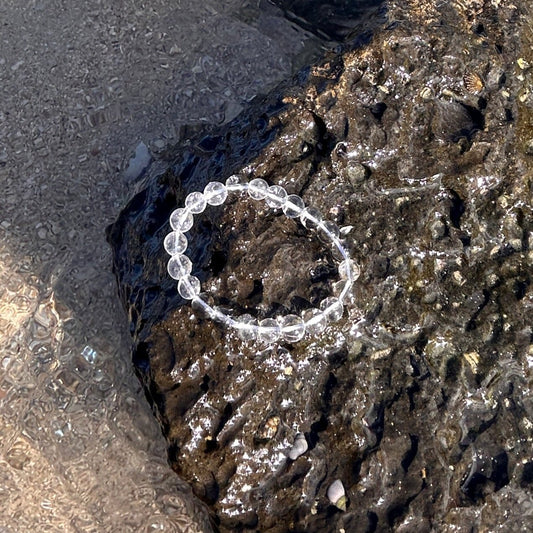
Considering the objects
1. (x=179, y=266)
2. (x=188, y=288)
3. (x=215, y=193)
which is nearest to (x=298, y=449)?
(x=188, y=288)

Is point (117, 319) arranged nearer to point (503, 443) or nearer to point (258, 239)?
point (258, 239)

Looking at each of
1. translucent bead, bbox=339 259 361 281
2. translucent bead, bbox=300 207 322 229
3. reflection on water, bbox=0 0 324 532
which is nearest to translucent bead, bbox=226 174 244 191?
translucent bead, bbox=300 207 322 229

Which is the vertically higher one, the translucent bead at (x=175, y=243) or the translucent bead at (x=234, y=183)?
the translucent bead at (x=234, y=183)

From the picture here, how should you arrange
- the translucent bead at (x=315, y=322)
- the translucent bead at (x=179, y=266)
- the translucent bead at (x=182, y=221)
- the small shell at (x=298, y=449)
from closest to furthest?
the small shell at (x=298, y=449) < the translucent bead at (x=315, y=322) < the translucent bead at (x=179, y=266) < the translucent bead at (x=182, y=221)

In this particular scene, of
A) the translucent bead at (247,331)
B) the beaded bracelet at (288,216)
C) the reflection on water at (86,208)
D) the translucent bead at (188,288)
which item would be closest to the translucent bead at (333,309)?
the beaded bracelet at (288,216)

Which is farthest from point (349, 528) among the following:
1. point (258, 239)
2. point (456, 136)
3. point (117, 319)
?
point (456, 136)

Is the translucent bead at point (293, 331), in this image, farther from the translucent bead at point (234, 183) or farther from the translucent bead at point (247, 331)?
the translucent bead at point (234, 183)
